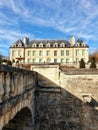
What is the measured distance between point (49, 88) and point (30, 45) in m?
28.2

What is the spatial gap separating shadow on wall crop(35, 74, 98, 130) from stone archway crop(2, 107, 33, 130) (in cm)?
145

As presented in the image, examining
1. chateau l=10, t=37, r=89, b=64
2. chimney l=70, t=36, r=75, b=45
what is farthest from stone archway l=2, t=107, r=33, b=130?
chimney l=70, t=36, r=75, b=45

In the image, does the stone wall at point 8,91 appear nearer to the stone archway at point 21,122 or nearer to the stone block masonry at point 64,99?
the stone archway at point 21,122

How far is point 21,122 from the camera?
11195 mm

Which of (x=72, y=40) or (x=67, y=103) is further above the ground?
(x=72, y=40)

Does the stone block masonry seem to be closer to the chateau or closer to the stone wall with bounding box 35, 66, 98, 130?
the stone wall with bounding box 35, 66, 98, 130

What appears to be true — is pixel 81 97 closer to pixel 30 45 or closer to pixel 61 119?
Answer: pixel 61 119

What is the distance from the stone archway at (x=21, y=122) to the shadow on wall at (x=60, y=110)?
1449mm

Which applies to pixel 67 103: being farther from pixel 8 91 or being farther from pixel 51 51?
pixel 51 51

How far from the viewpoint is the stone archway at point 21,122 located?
35.0 ft

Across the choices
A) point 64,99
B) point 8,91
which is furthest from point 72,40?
point 8,91

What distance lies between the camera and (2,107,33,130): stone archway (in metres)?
10.7

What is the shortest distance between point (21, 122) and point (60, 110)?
3.30 meters

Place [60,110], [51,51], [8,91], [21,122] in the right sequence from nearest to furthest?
[8,91], [21,122], [60,110], [51,51]
